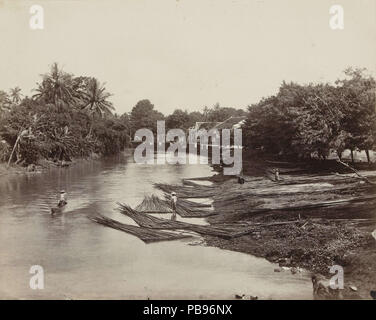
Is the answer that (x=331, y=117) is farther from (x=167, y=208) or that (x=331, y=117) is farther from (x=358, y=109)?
(x=167, y=208)

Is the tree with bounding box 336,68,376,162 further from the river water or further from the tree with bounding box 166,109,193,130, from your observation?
the tree with bounding box 166,109,193,130

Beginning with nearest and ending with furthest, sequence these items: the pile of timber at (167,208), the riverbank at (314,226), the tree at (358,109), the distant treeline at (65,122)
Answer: the riverbank at (314,226)
the tree at (358,109)
the pile of timber at (167,208)
the distant treeline at (65,122)

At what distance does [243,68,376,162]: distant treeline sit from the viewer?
13.0 metres

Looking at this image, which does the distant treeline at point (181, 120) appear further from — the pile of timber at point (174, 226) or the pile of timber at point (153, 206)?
the pile of timber at point (174, 226)

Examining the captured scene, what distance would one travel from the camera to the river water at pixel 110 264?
1077 centimetres

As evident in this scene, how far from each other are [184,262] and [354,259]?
451 cm

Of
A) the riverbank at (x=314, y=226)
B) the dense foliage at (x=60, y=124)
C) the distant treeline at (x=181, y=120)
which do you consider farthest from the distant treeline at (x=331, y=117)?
the dense foliage at (x=60, y=124)

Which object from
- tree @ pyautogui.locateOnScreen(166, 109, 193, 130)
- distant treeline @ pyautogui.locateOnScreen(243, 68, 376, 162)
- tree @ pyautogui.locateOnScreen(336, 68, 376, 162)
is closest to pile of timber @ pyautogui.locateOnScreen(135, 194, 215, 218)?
tree @ pyautogui.locateOnScreen(166, 109, 193, 130)

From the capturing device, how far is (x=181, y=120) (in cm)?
1956

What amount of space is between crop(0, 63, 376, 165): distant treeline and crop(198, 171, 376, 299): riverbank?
1490 mm

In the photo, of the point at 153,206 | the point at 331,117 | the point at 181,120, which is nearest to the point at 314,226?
the point at 331,117

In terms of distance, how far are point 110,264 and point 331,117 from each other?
8.51 metres

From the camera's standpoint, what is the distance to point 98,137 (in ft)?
120

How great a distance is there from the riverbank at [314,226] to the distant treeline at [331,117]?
3.64 feet
